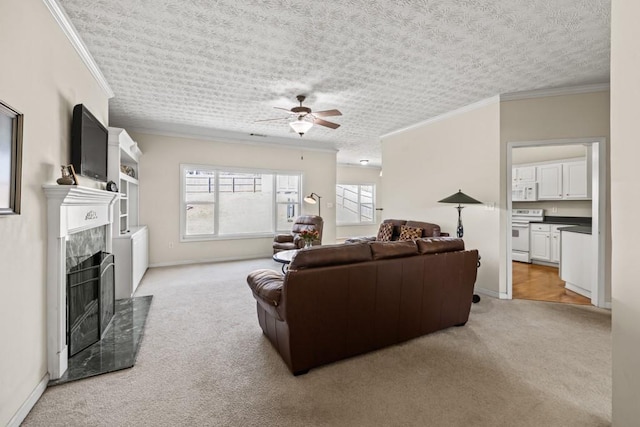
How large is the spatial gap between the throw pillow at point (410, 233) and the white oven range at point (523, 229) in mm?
2663

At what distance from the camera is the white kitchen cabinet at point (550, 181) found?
566 cm

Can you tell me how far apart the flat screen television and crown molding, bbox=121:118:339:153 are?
239cm

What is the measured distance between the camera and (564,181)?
5.58m

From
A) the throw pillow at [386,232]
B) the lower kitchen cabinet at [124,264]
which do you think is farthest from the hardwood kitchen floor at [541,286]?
the lower kitchen cabinet at [124,264]

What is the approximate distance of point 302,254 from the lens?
1996 millimetres

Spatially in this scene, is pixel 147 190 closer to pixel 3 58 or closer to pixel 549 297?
pixel 3 58

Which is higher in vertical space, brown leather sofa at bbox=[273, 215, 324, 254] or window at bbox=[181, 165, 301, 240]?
window at bbox=[181, 165, 301, 240]

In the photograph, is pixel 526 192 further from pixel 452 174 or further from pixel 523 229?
pixel 452 174

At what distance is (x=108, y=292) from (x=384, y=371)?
2.79 metres

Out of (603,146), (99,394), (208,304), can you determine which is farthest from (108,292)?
(603,146)

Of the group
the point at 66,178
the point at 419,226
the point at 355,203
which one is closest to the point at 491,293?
the point at 419,226

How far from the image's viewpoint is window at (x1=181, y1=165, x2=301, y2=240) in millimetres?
5840

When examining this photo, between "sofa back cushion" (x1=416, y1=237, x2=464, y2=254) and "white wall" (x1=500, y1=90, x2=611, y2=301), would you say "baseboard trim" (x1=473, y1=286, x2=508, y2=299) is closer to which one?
"white wall" (x1=500, y1=90, x2=611, y2=301)

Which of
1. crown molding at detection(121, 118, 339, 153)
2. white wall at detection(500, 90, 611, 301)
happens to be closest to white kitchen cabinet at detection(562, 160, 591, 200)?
white wall at detection(500, 90, 611, 301)
